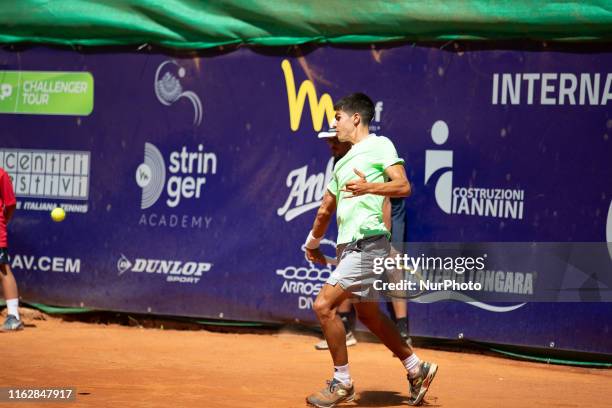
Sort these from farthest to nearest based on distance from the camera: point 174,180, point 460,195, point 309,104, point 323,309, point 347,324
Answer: point 174,180 → point 309,104 → point 347,324 → point 460,195 → point 323,309

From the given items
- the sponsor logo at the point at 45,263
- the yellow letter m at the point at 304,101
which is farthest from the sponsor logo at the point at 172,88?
the sponsor logo at the point at 45,263

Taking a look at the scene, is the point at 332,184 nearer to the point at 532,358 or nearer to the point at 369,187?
the point at 369,187

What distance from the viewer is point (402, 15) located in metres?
8.77

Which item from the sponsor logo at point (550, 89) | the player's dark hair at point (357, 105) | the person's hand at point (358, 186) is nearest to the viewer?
the person's hand at point (358, 186)

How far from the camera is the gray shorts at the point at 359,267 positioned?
20.7ft

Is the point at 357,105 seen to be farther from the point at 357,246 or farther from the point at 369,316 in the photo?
the point at 369,316

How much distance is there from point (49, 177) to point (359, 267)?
4.87 meters

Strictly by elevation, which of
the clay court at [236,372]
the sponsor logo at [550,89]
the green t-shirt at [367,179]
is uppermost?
the sponsor logo at [550,89]

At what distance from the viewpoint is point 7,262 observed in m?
9.52

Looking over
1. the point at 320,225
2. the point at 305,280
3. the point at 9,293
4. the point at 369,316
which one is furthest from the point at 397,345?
the point at 9,293

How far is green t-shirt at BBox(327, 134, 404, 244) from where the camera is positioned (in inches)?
249

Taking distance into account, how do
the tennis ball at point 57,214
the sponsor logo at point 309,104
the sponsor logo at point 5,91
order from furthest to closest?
the sponsor logo at point 5,91
the tennis ball at point 57,214
the sponsor logo at point 309,104

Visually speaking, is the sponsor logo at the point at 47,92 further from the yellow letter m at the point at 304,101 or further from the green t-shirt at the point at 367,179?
the green t-shirt at the point at 367,179

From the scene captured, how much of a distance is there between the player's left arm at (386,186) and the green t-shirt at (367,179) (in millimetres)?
73
